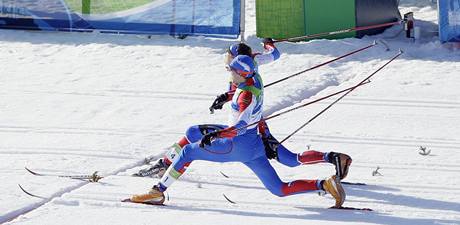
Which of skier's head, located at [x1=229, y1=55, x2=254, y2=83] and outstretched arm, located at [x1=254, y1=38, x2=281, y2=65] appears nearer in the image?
skier's head, located at [x1=229, y1=55, x2=254, y2=83]

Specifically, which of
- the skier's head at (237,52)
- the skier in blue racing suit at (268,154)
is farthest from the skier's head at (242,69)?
the skier's head at (237,52)

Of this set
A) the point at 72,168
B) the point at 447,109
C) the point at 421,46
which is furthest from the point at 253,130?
the point at 421,46

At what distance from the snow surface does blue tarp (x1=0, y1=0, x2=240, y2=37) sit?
9.3 inches

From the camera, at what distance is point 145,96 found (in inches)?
534

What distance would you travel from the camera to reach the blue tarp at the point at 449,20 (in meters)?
16.0

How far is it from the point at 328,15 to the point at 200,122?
504 centimetres

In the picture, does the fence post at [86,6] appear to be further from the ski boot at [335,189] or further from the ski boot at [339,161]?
the ski boot at [335,189]

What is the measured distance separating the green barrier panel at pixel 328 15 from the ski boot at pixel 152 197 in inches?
328

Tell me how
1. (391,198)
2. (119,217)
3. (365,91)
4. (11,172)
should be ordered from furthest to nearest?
(365,91) < (11,172) < (391,198) < (119,217)

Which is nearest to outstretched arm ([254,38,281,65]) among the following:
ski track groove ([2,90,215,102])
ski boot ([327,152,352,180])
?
ski boot ([327,152,352,180])

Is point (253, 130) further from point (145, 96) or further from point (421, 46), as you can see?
point (421, 46)

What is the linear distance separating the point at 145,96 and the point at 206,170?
3755 millimetres

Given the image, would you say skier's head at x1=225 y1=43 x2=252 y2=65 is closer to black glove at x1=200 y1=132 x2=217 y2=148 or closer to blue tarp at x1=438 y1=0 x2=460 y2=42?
black glove at x1=200 y1=132 x2=217 y2=148

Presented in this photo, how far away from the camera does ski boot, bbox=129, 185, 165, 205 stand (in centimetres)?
870
